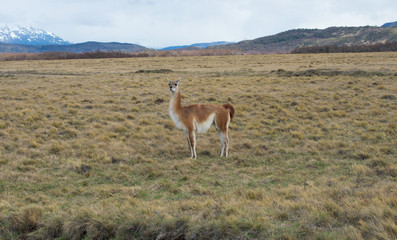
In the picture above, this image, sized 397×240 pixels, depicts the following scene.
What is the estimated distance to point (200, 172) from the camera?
7.74m

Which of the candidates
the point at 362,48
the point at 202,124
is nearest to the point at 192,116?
the point at 202,124

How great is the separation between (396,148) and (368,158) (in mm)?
1381

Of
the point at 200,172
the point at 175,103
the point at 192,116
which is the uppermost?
the point at 175,103

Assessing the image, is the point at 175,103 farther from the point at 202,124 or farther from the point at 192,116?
the point at 202,124

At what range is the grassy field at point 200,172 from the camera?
441cm

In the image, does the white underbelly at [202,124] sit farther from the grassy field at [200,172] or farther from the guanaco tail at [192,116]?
the grassy field at [200,172]

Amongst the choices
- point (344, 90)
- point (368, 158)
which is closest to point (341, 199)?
point (368, 158)

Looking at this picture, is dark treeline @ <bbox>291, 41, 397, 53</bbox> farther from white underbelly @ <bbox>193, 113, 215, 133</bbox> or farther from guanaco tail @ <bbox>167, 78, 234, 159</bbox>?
white underbelly @ <bbox>193, 113, 215, 133</bbox>

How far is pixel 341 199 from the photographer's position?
16.2 feet

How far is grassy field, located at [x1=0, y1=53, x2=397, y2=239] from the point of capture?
441cm

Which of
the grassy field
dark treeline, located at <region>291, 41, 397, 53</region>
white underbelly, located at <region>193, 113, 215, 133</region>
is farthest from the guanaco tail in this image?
dark treeline, located at <region>291, 41, 397, 53</region>

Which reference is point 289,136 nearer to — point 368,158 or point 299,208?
point 368,158

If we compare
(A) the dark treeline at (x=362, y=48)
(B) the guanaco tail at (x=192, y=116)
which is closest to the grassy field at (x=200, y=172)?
(B) the guanaco tail at (x=192, y=116)

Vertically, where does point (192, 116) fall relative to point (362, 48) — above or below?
below
